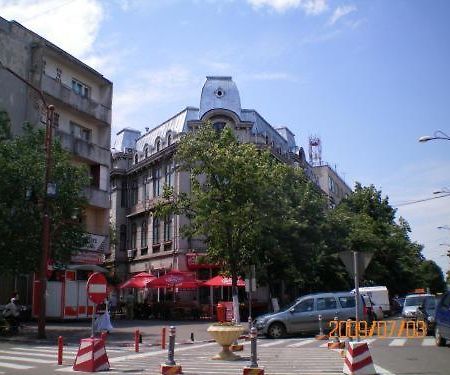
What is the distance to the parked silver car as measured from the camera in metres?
23.5

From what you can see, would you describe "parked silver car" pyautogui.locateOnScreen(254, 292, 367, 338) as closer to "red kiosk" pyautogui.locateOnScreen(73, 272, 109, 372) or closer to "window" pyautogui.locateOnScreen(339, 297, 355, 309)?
"window" pyautogui.locateOnScreen(339, 297, 355, 309)

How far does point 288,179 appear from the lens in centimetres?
3797

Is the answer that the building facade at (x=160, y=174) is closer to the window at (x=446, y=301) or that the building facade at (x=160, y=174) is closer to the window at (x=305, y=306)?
the window at (x=305, y=306)

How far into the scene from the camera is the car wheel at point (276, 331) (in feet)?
77.5

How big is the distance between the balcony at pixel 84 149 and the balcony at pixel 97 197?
6.85ft

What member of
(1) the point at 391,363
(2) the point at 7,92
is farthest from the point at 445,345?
(2) the point at 7,92

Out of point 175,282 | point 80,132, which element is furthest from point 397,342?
point 80,132

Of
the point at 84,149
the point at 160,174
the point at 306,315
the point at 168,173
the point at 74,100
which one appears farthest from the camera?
the point at 160,174

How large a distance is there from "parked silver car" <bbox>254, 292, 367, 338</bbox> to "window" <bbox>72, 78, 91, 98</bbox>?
2237 centimetres

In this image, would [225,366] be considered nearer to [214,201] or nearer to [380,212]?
[214,201]

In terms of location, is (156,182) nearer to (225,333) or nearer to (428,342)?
(428,342)

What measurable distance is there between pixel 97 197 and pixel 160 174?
945 cm

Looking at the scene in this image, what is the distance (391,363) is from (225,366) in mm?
3990

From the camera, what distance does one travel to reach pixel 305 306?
23.9 m
